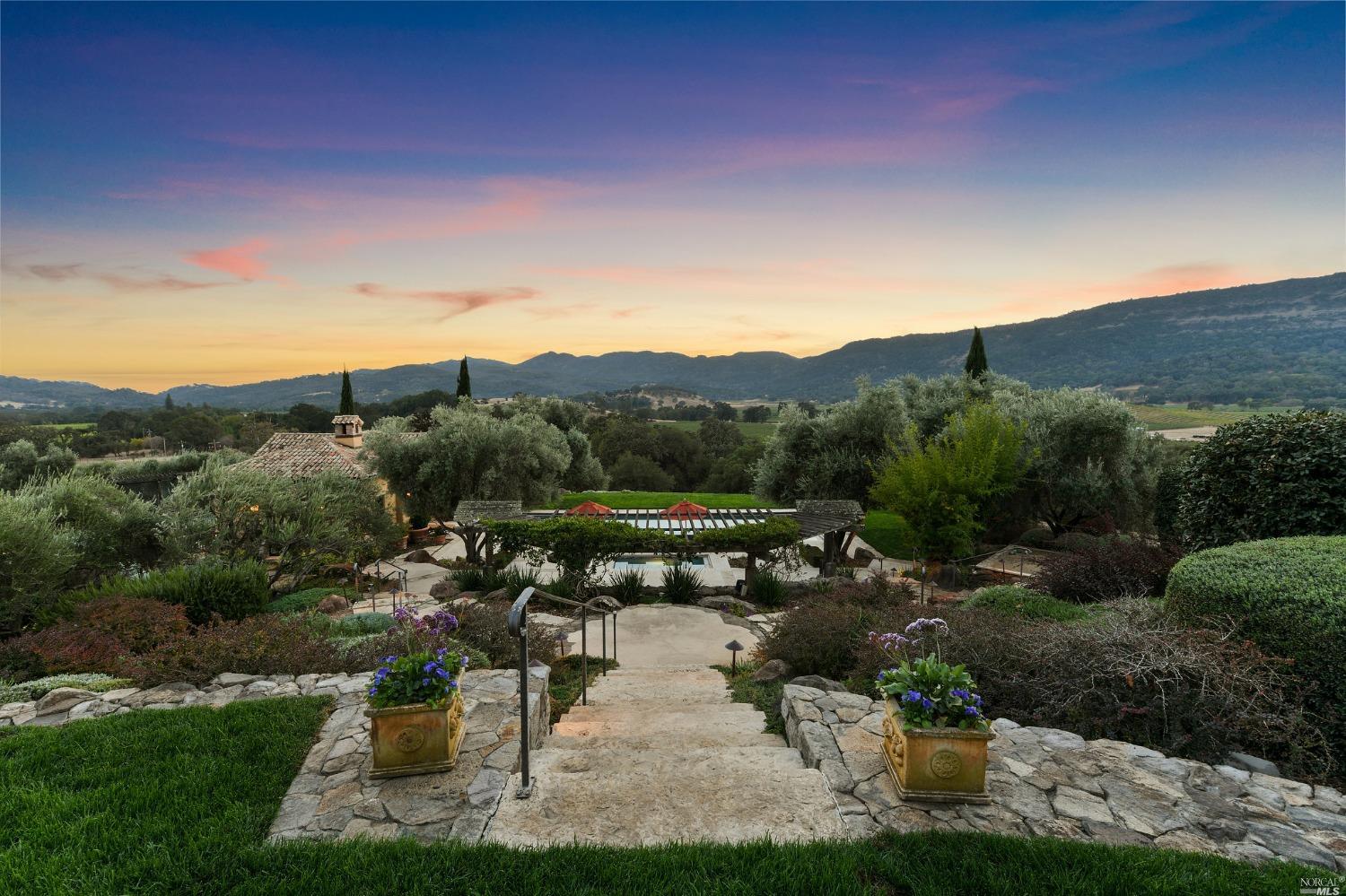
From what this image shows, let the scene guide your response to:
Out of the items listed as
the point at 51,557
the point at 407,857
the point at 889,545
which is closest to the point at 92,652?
the point at 51,557

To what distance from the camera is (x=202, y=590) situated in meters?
8.35

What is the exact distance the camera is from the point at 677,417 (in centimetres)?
8225

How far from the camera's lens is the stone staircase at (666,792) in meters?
3.18

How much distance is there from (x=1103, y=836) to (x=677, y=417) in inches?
3125

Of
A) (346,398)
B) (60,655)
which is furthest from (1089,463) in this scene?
(346,398)

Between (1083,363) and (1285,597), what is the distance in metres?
92.0

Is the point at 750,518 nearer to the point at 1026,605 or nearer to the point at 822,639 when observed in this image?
the point at 1026,605

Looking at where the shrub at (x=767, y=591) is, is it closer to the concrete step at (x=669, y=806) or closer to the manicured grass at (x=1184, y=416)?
the concrete step at (x=669, y=806)

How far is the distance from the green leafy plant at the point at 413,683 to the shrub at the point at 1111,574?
10.3m

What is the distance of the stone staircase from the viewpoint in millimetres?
3184

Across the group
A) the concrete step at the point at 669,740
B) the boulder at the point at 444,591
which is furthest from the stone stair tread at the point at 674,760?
the boulder at the point at 444,591

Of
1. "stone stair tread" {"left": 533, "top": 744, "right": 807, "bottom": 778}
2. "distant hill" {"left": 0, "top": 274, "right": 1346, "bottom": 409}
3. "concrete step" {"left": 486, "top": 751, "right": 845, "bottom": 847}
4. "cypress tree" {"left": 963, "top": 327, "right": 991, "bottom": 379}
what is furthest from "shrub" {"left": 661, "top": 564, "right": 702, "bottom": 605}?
"distant hill" {"left": 0, "top": 274, "right": 1346, "bottom": 409}

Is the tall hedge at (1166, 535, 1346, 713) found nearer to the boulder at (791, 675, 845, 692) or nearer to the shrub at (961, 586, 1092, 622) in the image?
the shrub at (961, 586, 1092, 622)

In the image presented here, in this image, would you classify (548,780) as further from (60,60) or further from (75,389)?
(75,389)
